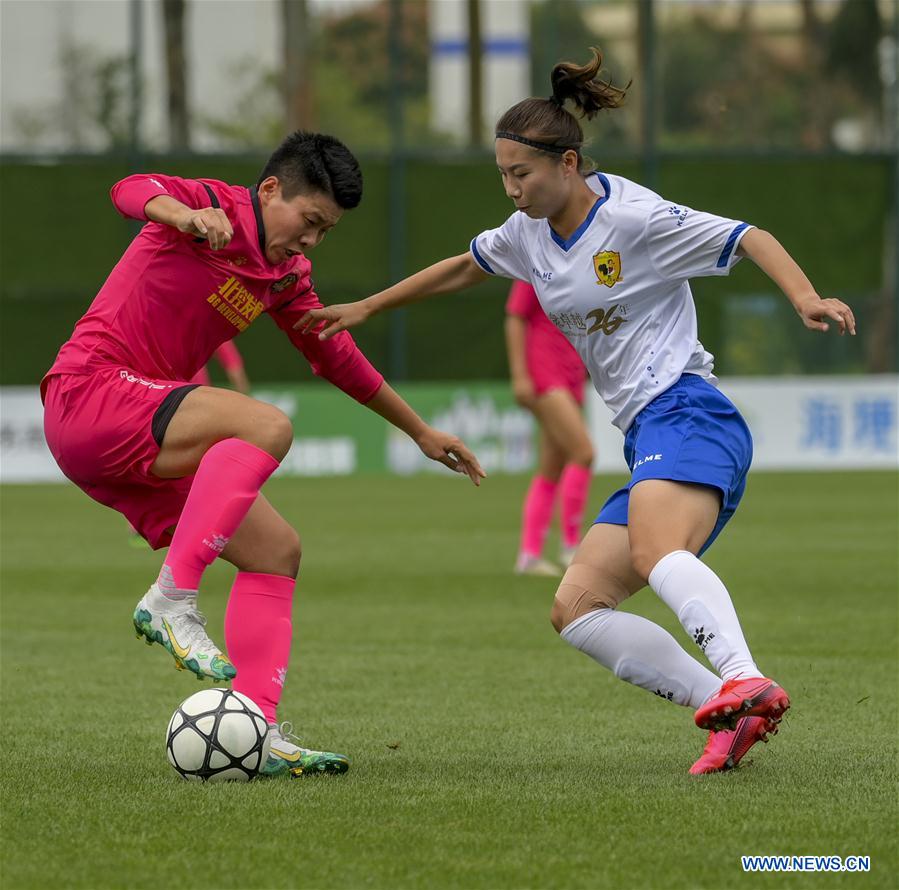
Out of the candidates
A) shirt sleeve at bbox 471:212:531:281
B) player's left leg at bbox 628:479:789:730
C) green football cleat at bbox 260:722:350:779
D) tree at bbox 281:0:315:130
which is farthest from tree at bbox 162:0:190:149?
player's left leg at bbox 628:479:789:730

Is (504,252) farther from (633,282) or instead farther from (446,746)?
(446,746)

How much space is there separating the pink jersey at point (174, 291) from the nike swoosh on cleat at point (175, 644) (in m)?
0.85

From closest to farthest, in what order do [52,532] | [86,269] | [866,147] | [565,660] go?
[565,660]
[52,532]
[86,269]
[866,147]

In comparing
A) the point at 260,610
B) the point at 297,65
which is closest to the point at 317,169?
the point at 260,610

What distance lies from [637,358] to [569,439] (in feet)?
20.1

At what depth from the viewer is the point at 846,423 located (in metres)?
22.0

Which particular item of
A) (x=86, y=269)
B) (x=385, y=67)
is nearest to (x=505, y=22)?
(x=385, y=67)

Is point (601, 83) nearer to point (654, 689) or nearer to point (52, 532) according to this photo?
point (654, 689)

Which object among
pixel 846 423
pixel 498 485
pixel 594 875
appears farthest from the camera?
pixel 846 423

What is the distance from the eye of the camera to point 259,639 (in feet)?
17.7

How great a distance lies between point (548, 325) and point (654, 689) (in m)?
6.43

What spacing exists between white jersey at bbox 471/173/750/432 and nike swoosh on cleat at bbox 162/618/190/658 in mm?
1515

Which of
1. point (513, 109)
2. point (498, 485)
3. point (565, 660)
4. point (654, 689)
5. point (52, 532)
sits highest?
point (513, 109)

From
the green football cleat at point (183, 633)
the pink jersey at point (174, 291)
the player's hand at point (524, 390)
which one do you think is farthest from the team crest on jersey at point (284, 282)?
the player's hand at point (524, 390)
